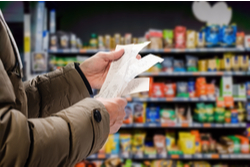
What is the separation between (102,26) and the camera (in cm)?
313

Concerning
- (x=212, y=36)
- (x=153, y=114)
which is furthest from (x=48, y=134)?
(x=212, y=36)

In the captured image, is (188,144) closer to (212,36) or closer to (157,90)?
(157,90)

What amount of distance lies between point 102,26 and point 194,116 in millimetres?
2060

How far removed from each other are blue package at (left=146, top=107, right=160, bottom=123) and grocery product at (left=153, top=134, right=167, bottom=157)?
0.79 ft

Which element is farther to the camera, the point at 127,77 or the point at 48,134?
the point at 127,77

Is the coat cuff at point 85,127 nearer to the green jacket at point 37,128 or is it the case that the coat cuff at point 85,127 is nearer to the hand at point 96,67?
the green jacket at point 37,128

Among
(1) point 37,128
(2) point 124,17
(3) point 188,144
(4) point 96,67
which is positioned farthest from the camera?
(2) point 124,17

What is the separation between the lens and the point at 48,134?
48 centimetres

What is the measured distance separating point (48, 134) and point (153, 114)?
88.1 inches

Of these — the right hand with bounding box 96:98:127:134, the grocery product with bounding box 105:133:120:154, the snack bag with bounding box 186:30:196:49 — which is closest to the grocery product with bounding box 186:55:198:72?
the snack bag with bounding box 186:30:196:49

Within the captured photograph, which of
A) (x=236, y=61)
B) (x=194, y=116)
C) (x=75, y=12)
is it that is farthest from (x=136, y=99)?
(x=75, y=12)

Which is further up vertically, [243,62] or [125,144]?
[243,62]

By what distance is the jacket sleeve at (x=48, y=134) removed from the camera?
1.40 ft

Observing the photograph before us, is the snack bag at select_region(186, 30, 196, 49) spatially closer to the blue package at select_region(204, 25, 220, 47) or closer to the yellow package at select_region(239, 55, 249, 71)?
the blue package at select_region(204, 25, 220, 47)
